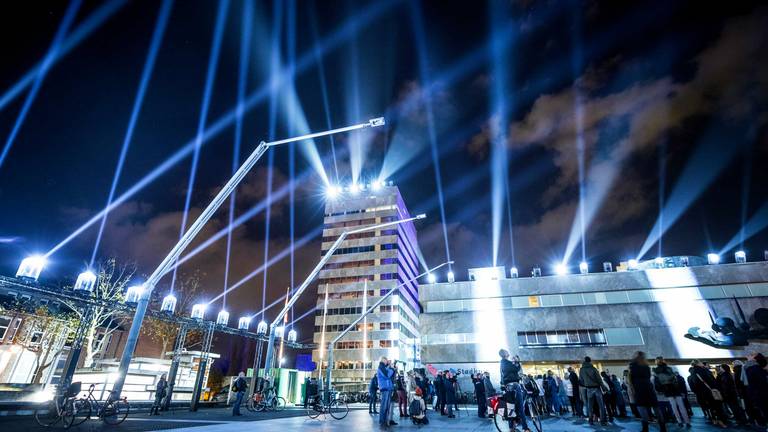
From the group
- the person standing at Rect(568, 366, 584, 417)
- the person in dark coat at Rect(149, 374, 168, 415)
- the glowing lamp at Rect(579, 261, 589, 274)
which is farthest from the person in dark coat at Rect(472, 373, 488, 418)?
the glowing lamp at Rect(579, 261, 589, 274)

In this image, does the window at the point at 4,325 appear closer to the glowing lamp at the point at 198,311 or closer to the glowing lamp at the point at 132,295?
the glowing lamp at the point at 198,311

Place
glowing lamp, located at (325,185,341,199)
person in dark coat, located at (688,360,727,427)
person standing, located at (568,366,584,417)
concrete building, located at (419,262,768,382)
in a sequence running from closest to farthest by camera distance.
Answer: person in dark coat, located at (688,360,727,427)
person standing, located at (568,366,584,417)
glowing lamp, located at (325,185,341,199)
concrete building, located at (419,262,768,382)

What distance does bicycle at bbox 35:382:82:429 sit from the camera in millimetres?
10188

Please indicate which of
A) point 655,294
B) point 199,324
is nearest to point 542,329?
point 655,294

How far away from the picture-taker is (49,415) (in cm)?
1134

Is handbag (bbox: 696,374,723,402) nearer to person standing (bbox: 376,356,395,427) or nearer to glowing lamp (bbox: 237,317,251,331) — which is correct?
person standing (bbox: 376,356,395,427)

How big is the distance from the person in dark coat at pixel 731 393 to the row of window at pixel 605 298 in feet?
91.2

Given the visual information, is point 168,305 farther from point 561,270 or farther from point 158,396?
point 561,270

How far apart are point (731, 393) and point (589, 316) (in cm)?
2823

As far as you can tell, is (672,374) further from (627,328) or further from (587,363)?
(627,328)

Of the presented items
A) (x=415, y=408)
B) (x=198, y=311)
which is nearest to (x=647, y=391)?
(x=415, y=408)

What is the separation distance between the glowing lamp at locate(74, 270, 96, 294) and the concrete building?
1134 inches

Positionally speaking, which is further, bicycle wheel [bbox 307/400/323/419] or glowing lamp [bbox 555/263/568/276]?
glowing lamp [bbox 555/263/568/276]

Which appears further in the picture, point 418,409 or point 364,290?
point 364,290
